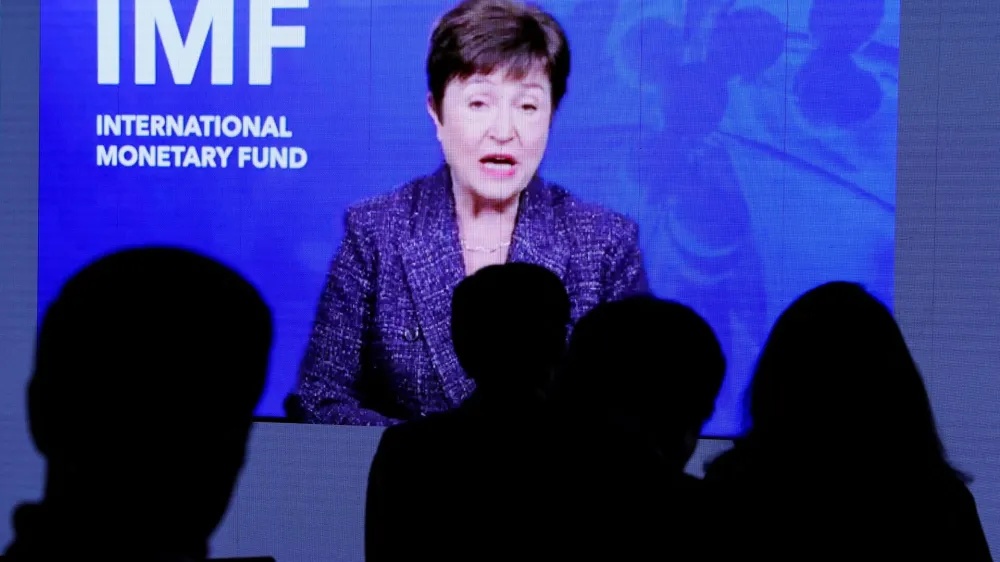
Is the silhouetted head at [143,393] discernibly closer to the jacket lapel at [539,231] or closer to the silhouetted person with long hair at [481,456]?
the silhouetted person with long hair at [481,456]

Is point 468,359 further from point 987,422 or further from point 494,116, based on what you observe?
point 987,422

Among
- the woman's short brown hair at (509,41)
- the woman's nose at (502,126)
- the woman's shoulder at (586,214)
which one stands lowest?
the woman's shoulder at (586,214)

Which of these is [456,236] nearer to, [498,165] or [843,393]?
[498,165]

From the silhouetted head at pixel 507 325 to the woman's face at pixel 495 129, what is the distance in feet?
6.24

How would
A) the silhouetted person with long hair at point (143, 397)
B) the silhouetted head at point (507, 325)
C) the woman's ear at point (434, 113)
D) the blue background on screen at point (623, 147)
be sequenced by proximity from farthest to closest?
1. the woman's ear at point (434, 113)
2. the blue background on screen at point (623, 147)
3. the silhouetted head at point (507, 325)
4. the silhouetted person with long hair at point (143, 397)

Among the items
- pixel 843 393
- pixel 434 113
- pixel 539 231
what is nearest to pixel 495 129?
pixel 434 113

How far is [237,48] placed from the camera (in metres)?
3.84

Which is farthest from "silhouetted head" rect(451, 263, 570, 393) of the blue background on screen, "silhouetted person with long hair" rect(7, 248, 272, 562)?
the blue background on screen

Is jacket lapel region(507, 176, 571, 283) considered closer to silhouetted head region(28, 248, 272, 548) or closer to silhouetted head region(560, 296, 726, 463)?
silhouetted head region(560, 296, 726, 463)

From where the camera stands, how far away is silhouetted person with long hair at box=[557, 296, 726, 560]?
58.1 inches

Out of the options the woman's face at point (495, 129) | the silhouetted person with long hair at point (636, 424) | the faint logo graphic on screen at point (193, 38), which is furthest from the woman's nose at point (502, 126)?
the silhouetted person with long hair at point (636, 424)

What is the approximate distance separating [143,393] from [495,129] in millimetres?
2927

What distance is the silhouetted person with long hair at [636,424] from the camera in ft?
4.84

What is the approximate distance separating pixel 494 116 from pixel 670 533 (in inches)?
91.9
